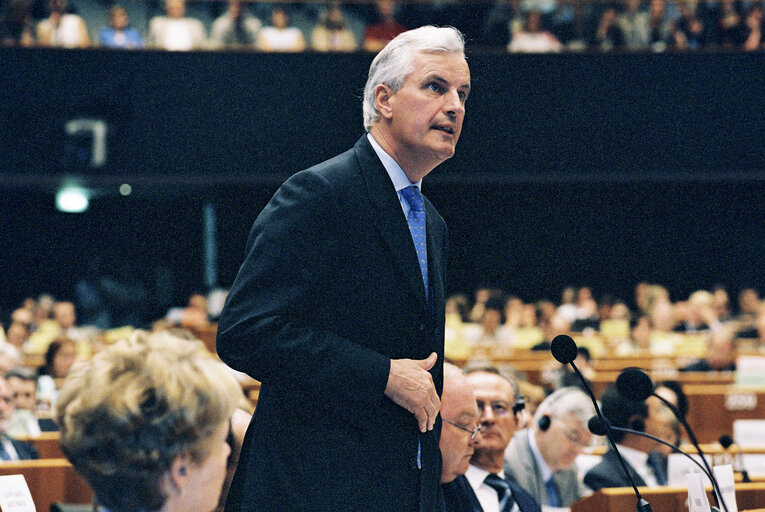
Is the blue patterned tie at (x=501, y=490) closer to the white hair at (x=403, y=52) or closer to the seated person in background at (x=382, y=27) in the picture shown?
the white hair at (x=403, y=52)

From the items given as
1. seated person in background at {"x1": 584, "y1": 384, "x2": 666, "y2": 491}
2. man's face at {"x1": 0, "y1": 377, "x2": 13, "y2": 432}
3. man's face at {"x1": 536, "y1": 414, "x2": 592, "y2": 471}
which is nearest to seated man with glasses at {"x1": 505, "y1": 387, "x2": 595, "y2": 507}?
man's face at {"x1": 536, "y1": 414, "x2": 592, "y2": 471}

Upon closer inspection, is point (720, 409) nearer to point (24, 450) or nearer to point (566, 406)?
point (566, 406)

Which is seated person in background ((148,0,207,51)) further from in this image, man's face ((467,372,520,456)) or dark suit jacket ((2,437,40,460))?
man's face ((467,372,520,456))

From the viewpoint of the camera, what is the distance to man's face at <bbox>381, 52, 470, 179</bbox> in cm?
188

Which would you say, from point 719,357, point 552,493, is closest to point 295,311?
point 552,493

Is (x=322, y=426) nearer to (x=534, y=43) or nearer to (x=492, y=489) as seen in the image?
(x=492, y=489)

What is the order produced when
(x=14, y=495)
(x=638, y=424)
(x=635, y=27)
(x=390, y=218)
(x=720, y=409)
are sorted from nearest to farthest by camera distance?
(x=390, y=218) < (x=14, y=495) < (x=638, y=424) < (x=720, y=409) < (x=635, y=27)

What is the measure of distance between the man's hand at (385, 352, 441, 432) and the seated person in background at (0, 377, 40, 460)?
9.08ft

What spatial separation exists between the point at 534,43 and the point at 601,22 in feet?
2.40

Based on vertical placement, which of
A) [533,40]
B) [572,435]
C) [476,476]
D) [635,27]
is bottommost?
[476,476]

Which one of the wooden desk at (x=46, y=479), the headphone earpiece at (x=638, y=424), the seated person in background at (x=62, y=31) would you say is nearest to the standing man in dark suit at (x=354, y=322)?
the wooden desk at (x=46, y=479)

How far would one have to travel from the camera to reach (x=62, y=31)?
9.88 meters

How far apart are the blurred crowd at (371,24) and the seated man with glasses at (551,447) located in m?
6.37

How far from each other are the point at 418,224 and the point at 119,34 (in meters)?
8.63
